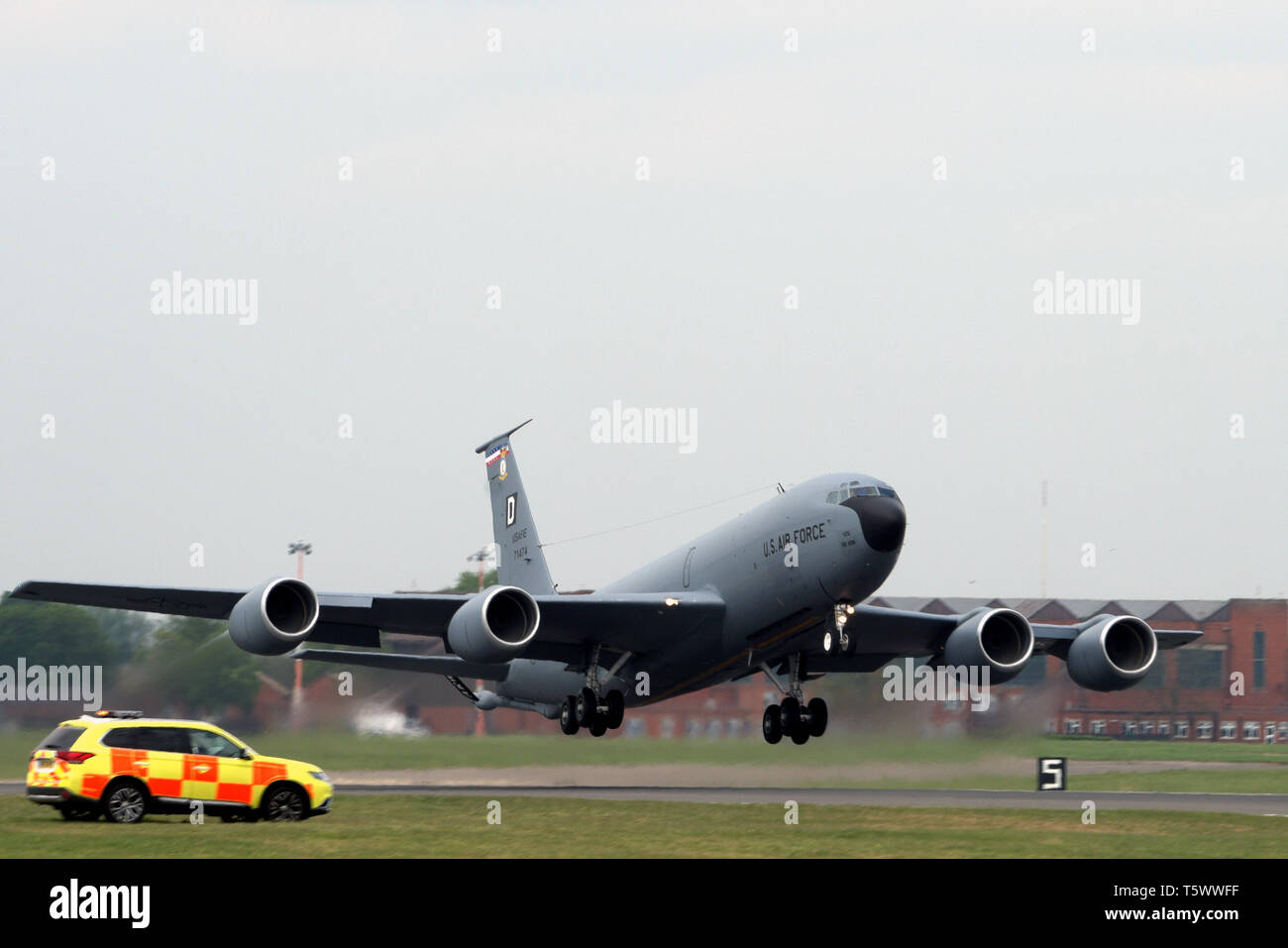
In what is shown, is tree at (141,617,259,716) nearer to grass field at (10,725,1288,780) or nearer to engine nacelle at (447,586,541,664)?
grass field at (10,725,1288,780)

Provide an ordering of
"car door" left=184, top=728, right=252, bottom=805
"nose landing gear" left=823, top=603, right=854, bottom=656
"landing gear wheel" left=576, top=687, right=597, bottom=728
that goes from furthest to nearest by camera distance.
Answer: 1. "landing gear wheel" left=576, top=687, right=597, bottom=728
2. "nose landing gear" left=823, top=603, right=854, bottom=656
3. "car door" left=184, top=728, right=252, bottom=805

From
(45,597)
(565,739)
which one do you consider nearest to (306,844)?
(45,597)

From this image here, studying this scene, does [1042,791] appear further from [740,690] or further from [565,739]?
[565,739]

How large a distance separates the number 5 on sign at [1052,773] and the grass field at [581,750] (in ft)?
5.77

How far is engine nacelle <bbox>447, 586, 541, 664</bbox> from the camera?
104 ft

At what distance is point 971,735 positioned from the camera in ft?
132

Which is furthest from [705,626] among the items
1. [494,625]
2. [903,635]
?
[903,635]

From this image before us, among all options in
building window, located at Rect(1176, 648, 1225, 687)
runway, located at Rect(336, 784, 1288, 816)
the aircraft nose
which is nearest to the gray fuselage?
the aircraft nose

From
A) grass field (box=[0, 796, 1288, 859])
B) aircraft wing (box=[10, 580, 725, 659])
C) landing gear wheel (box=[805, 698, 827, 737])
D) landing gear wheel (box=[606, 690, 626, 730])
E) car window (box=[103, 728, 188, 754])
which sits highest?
aircraft wing (box=[10, 580, 725, 659])

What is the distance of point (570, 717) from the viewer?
124 feet

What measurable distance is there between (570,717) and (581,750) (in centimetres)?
242

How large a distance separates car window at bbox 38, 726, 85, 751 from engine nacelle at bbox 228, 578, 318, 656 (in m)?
4.95
